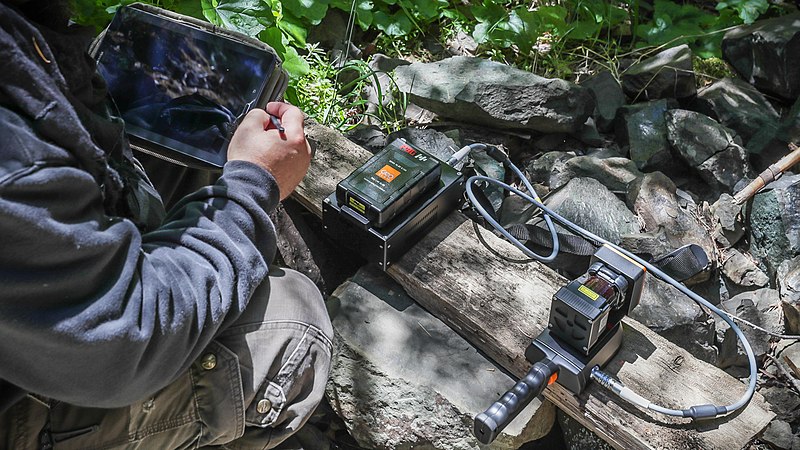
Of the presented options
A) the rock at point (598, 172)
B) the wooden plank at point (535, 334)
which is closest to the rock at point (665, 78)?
the rock at point (598, 172)

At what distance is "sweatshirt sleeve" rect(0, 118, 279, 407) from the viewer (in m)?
1.33

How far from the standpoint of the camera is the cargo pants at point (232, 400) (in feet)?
5.79

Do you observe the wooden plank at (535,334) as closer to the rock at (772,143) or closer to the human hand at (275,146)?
the human hand at (275,146)

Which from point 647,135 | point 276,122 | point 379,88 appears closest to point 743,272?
point 647,135

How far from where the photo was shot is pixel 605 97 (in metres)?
3.78

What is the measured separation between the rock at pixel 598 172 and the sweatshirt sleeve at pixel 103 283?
1.81m

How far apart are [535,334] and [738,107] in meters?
1.98

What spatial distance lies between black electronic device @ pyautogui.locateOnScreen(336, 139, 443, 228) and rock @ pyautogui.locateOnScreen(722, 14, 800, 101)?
2117 mm

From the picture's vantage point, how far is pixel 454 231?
2.62 meters

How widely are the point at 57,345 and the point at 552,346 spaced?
4.26 ft

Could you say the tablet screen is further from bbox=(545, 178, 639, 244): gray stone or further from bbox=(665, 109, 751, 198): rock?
bbox=(665, 109, 751, 198): rock

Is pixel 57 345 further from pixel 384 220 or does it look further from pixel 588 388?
pixel 588 388

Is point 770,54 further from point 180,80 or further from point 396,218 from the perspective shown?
point 180,80

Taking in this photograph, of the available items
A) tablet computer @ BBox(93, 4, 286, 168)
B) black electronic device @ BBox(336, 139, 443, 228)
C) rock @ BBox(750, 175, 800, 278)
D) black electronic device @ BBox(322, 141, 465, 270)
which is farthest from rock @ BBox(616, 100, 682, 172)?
tablet computer @ BBox(93, 4, 286, 168)
